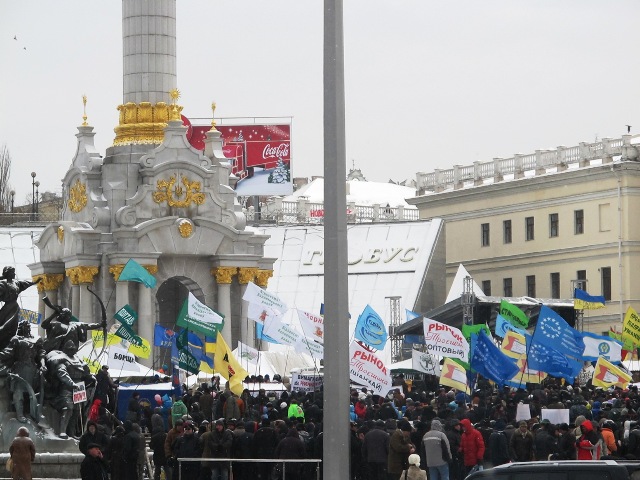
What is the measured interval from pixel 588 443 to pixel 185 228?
29056 millimetres

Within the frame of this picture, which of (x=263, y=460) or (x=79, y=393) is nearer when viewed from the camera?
(x=263, y=460)

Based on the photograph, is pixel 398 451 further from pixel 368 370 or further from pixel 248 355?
pixel 248 355

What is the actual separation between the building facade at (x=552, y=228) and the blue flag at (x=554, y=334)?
37.0 metres

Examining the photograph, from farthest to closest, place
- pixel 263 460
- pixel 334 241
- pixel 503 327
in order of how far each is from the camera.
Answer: pixel 503 327 < pixel 263 460 < pixel 334 241

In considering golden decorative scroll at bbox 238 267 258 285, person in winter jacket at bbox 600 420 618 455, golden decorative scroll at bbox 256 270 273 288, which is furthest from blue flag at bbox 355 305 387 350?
person in winter jacket at bbox 600 420 618 455

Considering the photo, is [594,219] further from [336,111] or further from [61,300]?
[336,111]

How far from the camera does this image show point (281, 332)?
4416 cm

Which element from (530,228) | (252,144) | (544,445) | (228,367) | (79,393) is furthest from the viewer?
(252,144)

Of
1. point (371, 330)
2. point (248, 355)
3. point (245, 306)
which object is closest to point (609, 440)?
point (371, 330)

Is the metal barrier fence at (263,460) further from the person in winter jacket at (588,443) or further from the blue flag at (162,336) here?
the blue flag at (162,336)

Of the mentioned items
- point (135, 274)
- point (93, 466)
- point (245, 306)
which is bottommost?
point (93, 466)

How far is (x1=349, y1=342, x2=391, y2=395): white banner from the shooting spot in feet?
120

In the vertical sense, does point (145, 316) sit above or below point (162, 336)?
above

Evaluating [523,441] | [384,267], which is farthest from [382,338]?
[384,267]
